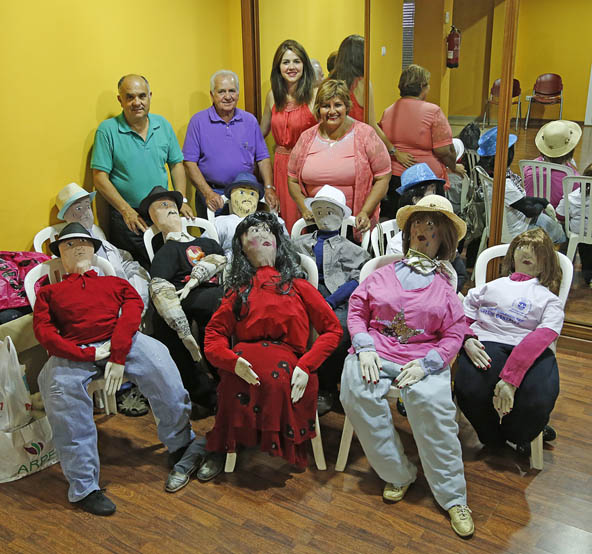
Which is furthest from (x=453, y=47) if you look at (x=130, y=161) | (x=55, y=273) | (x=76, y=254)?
(x=55, y=273)

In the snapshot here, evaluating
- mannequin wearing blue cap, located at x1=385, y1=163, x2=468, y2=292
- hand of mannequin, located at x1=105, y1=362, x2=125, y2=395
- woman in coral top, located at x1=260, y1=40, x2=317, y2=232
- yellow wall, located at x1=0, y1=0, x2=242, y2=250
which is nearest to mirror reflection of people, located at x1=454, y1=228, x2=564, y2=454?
mannequin wearing blue cap, located at x1=385, y1=163, x2=468, y2=292

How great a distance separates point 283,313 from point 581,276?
214 centimetres

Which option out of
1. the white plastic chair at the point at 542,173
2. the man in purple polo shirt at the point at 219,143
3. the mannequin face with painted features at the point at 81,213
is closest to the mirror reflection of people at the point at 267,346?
the mannequin face with painted features at the point at 81,213

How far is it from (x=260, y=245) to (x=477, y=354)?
108cm

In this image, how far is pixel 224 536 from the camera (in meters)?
2.65

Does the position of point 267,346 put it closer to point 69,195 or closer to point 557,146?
point 69,195

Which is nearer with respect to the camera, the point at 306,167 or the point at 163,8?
the point at 306,167

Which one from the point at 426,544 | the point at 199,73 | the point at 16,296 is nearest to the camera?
the point at 426,544

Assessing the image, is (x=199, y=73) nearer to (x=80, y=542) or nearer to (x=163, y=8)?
(x=163, y=8)

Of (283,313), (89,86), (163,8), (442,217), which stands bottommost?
(283,313)

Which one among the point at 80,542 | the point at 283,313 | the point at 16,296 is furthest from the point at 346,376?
the point at 16,296

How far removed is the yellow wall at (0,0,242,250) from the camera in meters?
3.82

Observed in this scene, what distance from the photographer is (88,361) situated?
295 centimetres

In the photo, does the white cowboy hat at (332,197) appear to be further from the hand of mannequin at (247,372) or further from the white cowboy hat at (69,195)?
the white cowboy hat at (69,195)
